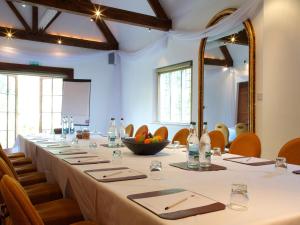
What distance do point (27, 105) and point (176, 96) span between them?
4483mm

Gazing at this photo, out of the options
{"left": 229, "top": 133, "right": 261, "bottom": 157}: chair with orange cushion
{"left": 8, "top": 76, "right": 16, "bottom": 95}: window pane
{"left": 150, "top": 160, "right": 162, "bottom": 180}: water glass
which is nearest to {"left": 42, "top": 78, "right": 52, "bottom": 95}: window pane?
{"left": 8, "top": 76, "right": 16, "bottom": 95}: window pane

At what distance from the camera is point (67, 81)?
6559 mm

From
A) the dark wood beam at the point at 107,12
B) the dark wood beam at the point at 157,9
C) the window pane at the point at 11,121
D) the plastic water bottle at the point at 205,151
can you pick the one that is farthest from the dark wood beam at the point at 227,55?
the window pane at the point at 11,121

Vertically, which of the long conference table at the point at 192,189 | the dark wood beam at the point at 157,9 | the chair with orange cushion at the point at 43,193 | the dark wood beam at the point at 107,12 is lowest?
the chair with orange cushion at the point at 43,193

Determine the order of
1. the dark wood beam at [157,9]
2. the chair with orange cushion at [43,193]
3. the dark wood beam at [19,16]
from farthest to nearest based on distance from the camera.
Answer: the dark wood beam at [19,16]
the dark wood beam at [157,9]
the chair with orange cushion at [43,193]

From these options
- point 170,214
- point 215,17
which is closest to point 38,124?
point 215,17

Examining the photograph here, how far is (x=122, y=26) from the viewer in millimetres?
6840

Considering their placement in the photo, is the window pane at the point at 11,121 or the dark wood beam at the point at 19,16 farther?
the window pane at the point at 11,121

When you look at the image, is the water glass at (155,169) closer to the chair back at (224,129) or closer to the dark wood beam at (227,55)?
the chair back at (224,129)

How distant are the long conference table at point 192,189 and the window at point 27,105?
17.7ft

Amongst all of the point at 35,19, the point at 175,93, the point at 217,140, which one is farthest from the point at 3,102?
the point at 217,140

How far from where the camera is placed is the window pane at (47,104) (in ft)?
23.8

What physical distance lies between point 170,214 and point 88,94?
236 inches

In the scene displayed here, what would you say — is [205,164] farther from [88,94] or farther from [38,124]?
[38,124]
